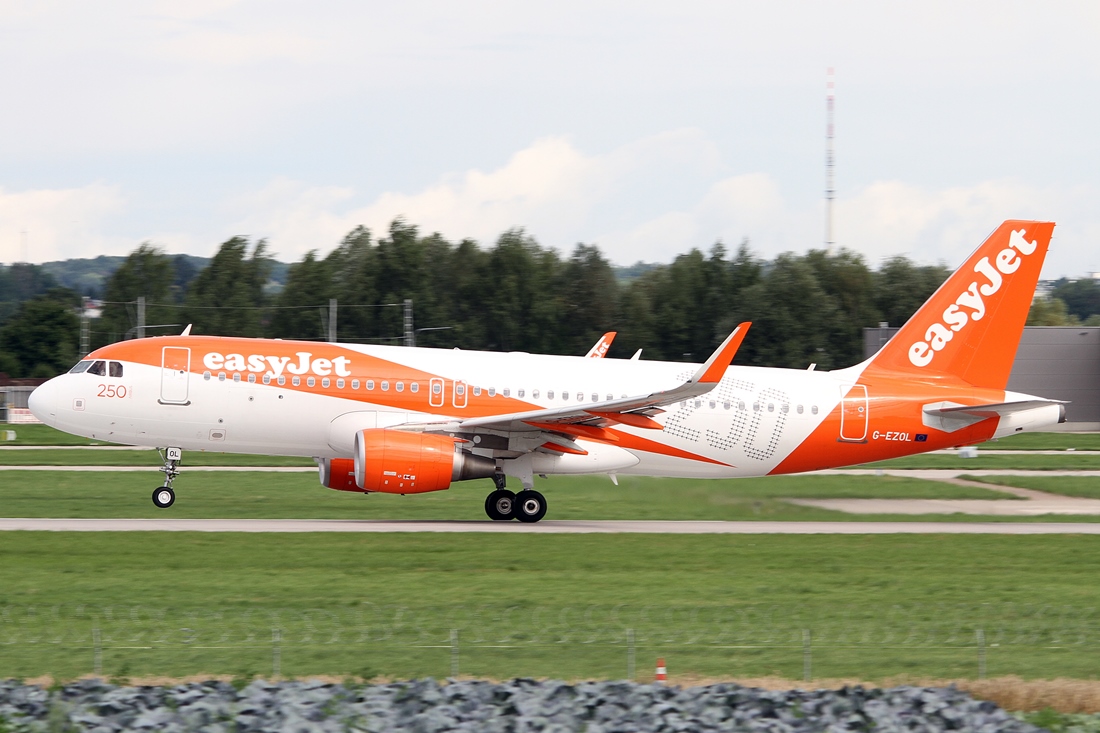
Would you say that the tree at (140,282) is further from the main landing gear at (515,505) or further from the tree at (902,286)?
the main landing gear at (515,505)

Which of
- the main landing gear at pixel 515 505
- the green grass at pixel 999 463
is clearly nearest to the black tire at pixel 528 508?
the main landing gear at pixel 515 505

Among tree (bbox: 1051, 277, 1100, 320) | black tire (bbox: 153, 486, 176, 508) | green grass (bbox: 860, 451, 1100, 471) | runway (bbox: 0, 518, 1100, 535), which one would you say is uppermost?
tree (bbox: 1051, 277, 1100, 320)

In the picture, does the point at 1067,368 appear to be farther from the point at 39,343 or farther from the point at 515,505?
the point at 39,343

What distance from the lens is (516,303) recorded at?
104250 mm

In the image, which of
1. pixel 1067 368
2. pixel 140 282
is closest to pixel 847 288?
pixel 1067 368

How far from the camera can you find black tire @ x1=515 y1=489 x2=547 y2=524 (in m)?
28.2

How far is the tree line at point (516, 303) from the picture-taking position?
99.1 m

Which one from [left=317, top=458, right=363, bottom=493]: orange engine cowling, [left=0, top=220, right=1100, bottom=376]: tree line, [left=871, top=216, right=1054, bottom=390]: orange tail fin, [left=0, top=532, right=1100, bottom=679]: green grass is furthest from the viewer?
[left=0, top=220, right=1100, bottom=376]: tree line

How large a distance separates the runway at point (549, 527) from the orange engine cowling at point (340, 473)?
0.84 meters

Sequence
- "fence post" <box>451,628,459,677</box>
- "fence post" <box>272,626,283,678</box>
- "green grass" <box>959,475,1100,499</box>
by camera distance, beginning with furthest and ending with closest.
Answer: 1. "green grass" <box>959,475,1100,499</box>
2. "fence post" <box>272,626,283,678</box>
3. "fence post" <box>451,628,459,677</box>

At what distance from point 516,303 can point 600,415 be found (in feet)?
255

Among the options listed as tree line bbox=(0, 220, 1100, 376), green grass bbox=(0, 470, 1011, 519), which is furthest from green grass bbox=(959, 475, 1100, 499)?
tree line bbox=(0, 220, 1100, 376)

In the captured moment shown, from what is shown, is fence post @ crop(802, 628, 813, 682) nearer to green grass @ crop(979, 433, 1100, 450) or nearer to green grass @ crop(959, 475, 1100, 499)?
green grass @ crop(959, 475, 1100, 499)

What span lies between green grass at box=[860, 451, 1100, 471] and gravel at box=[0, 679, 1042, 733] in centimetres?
3492
